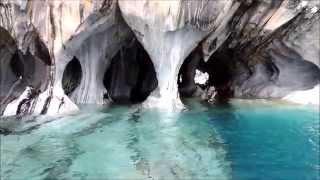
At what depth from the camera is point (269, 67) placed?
2139cm

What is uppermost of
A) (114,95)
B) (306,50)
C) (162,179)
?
(306,50)

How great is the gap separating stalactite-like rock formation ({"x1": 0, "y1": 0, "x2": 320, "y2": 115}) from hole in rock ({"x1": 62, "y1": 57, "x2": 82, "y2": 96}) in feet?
0.13

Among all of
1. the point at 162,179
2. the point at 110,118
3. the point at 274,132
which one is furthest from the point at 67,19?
the point at 162,179

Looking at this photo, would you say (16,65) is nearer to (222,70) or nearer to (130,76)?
(130,76)

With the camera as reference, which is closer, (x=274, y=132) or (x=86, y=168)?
(x=86, y=168)

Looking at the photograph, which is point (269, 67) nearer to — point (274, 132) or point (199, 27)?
point (199, 27)

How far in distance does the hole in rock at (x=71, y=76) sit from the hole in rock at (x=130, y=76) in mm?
1546

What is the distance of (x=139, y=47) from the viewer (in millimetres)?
21703

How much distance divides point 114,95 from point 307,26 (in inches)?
319

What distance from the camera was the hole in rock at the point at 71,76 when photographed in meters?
19.1

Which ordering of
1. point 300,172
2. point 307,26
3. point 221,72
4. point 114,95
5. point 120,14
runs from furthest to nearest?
1. point 221,72
2. point 114,95
3. point 307,26
4. point 120,14
5. point 300,172

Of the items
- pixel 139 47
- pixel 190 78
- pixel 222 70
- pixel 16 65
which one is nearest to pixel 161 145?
pixel 139 47

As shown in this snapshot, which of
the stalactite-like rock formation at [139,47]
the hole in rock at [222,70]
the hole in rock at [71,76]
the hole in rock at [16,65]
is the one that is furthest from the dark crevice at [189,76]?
the hole in rock at [16,65]

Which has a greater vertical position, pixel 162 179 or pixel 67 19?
pixel 67 19
